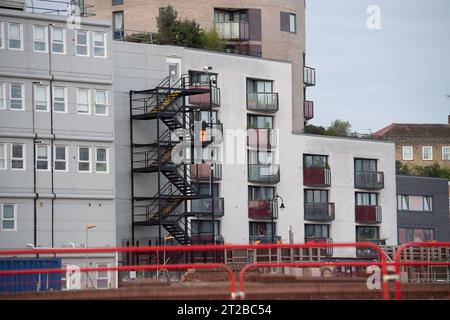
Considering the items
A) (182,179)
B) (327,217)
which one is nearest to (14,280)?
(182,179)

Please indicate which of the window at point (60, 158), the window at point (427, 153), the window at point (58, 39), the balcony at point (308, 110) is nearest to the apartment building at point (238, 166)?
the window at point (58, 39)

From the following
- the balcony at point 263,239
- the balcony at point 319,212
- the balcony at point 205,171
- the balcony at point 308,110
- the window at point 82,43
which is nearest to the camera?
the window at point 82,43

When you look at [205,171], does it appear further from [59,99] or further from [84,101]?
[59,99]

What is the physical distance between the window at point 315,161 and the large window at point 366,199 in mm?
4983

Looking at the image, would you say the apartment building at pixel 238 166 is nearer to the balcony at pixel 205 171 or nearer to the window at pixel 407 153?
the balcony at pixel 205 171

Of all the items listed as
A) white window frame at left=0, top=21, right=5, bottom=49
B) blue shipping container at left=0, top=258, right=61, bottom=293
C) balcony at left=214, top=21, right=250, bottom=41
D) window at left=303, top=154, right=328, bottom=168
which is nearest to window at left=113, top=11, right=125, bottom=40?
balcony at left=214, top=21, right=250, bottom=41

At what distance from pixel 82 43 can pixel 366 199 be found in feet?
107

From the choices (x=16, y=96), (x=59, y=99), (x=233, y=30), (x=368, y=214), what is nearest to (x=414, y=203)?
(x=368, y=214)

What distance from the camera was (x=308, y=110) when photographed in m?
114

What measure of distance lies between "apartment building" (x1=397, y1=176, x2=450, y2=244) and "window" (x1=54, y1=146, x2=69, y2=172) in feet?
133

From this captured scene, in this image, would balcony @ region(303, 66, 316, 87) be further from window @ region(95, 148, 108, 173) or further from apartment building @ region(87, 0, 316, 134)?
window @ region(95, 148, 108, 173)

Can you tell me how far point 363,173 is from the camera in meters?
107

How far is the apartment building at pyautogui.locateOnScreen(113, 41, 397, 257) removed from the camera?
289 ft

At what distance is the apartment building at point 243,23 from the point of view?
110562mm
